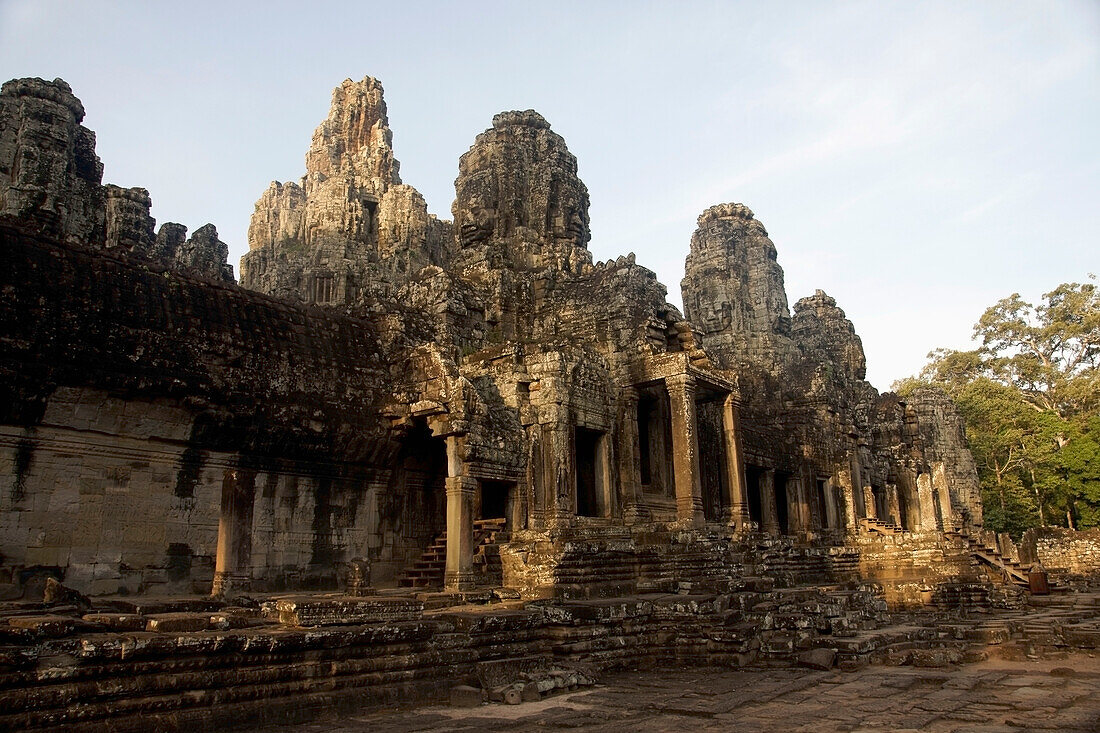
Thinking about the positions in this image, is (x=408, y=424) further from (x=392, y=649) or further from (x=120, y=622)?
(x=120, y=622)

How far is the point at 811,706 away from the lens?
21.3ft

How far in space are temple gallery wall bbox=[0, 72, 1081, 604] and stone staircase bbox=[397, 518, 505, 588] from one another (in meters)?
0.06

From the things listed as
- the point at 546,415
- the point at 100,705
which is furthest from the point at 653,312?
the point at 100,705

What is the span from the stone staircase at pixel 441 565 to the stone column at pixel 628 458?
4.09m

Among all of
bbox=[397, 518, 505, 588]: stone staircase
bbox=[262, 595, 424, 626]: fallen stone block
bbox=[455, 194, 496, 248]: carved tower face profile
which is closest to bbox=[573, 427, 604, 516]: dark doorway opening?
bbox=[397, 518, 505, 588]: stone staircase

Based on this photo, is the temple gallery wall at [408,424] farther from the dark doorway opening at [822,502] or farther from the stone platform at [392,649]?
the stone platform at [392,649]

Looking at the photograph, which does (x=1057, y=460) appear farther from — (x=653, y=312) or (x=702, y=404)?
(x=653, y=312)

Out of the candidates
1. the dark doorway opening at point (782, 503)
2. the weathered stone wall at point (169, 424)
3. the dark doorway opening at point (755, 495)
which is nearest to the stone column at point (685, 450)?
the weathered stone wall at point (169, 424)

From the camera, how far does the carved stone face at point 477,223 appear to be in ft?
75.5

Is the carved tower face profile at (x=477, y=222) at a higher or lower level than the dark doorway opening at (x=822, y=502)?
higher

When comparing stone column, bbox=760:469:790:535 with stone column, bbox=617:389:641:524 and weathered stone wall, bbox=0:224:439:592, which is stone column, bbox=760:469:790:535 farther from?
weathered stone wall, bbox=0:224:439:592

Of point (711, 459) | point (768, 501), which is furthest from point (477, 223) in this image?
point (768, 501)

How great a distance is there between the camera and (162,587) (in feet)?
35.6

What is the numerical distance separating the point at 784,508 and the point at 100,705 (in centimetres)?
2688
